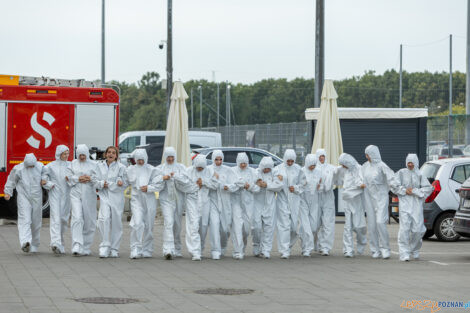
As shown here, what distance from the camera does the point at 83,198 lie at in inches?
588

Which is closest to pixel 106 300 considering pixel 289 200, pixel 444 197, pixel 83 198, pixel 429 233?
pixel 83 198

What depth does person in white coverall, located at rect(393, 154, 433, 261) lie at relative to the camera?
47.9 ft

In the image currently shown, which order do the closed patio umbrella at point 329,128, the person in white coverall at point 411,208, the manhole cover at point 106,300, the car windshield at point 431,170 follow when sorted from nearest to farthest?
the manhole cover at point 106,300
the person in white coverall at point 411,208
the car windshield at point 431,170
the closed patio umbrella at point 329,128

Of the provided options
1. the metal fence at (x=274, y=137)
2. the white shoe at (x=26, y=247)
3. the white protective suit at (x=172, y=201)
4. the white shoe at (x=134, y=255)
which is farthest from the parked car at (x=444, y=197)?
the metal fence at (x=274, y=137)

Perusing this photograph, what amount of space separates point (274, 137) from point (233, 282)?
2188 centimetres

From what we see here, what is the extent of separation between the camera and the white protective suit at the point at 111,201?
1462 centimetres

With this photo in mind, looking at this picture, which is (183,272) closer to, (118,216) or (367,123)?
(118,216)

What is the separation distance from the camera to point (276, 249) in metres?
16.2

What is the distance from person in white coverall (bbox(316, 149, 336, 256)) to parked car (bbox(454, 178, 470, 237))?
71.4 inches

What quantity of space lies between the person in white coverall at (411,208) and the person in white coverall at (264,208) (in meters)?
1.77

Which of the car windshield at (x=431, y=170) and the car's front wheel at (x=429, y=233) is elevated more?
the car windshield at (x=431, y=170)

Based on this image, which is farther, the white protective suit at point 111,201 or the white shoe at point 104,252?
the white protective suit at point 111,201

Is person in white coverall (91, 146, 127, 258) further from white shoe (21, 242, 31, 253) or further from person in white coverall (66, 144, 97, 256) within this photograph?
white shoe (21, 242, 31, 253)

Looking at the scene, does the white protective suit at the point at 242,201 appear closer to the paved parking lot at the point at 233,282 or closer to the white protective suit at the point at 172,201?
the paved parking lot at the point at 233,282
